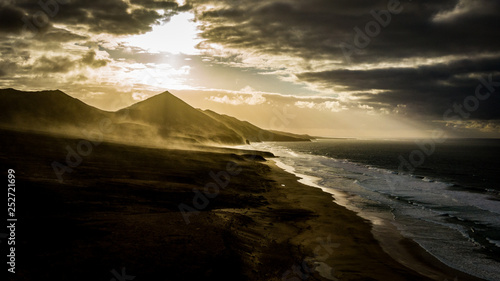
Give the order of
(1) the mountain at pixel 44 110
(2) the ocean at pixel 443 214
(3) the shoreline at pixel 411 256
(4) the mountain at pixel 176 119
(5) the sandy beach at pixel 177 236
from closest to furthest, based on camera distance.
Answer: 1. (5) the sandy beach at pixel 177 236
2. (3) the shoreline at pixel 411 256
3. (2) the ocean at pixel 443 214
4. (1) the mountain at pixel 44 110
5. (4) the mountain at pixel 176 119

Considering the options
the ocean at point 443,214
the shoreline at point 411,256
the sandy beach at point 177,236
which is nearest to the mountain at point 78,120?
the sandy beach at point 177,236

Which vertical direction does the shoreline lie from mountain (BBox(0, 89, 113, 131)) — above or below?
below

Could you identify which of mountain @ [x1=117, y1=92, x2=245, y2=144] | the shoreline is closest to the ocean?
the shoreline

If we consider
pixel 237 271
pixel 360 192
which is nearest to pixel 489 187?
pixel 360 192

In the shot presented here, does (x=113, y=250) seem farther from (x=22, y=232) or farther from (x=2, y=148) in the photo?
(x=2, y=148)

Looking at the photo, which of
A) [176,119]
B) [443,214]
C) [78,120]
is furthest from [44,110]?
[443,214]

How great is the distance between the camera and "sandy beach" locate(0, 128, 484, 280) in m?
11.1

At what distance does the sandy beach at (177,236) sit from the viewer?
11148 mm

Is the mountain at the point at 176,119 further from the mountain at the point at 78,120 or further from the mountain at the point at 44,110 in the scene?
the mountain at the point at 44,110

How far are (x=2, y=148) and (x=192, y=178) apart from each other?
20.1 meters

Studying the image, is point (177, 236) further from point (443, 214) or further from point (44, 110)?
point (44, 110)

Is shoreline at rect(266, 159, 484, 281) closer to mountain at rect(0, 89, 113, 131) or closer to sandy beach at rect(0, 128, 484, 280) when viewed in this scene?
sandy beach at rect(0, 128, 484, 280)

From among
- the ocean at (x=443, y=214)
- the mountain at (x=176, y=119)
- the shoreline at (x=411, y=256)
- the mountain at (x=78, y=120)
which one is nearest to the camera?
the shoreline at (x=411, y=256)

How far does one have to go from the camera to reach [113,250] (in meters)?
11.9
